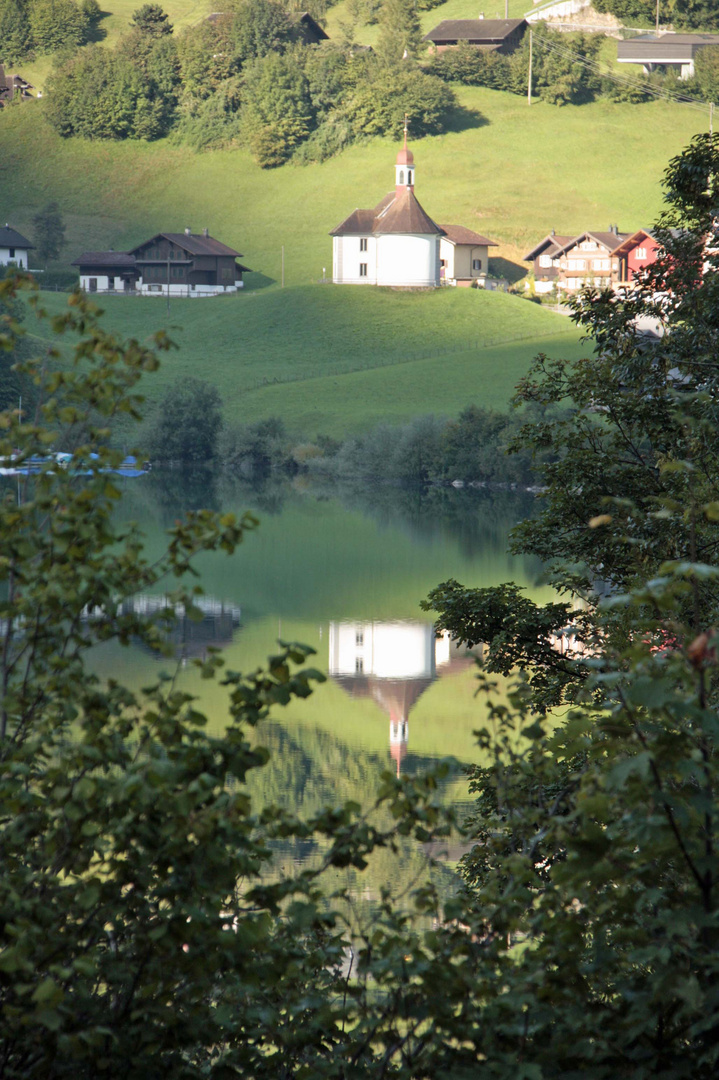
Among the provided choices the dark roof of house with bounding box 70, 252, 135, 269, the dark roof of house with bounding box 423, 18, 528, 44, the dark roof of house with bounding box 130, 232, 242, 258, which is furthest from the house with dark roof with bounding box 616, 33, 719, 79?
the dark roof of house with bounding box 70, 252, 135, 269

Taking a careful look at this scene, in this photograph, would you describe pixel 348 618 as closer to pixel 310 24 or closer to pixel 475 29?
pixel 475 29

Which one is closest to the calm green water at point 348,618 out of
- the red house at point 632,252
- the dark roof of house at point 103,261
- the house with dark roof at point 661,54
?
the red house at point 632,252

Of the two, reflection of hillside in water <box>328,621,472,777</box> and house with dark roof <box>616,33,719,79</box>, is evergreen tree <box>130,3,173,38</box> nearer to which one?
house with dark roof <box>616,33,719,79</box>

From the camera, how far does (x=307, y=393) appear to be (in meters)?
77.4

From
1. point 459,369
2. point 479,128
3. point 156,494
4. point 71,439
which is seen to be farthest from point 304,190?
point 71,439

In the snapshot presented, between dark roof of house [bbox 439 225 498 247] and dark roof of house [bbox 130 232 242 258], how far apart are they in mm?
17295

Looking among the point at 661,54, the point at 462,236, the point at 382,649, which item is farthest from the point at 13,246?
the point at 382,649

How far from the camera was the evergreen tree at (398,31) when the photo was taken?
479ft

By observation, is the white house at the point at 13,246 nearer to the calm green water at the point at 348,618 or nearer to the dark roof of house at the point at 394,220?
the dark roof of house at the point at 394,220

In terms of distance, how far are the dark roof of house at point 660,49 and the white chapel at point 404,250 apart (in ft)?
174

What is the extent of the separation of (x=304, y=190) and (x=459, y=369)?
49.5 metres

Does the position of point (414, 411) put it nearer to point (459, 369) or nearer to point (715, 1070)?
point (459, 369)

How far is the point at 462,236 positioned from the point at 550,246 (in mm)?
7481

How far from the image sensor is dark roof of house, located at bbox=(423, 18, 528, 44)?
490 ft
